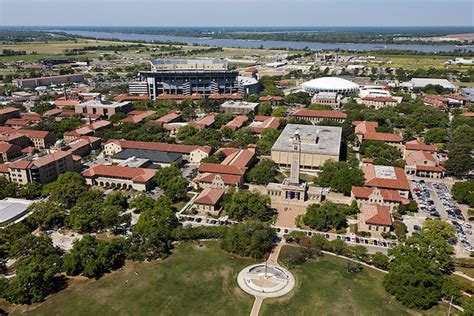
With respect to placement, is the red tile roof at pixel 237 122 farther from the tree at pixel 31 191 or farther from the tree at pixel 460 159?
the tree at pixel 460 159

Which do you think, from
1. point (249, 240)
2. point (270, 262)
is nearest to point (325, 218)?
point (270, 262)

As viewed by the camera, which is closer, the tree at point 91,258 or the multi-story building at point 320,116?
the tree at point 91,258

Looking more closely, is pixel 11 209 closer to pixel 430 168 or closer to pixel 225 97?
pixel 430 168

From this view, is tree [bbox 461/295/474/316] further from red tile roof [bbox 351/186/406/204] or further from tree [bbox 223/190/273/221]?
tree [bbox 223/190/273/221]

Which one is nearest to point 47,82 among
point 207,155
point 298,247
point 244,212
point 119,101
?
Answer: point 119,101

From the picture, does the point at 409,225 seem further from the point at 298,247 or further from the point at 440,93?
the point at 440,93

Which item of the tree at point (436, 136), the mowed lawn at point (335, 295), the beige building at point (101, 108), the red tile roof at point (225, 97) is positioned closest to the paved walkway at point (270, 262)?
the mowed lawn at point (335, 295)

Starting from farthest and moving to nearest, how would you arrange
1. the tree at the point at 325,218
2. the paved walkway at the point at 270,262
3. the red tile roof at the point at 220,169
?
the red tile roof at the point at 220,169
the tree at the point at 325,218
the paved walkway at the point at 270,262
